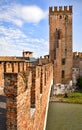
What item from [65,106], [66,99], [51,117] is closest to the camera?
[51,117]

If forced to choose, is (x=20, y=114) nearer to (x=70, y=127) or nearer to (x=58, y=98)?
(x=70, y=127)

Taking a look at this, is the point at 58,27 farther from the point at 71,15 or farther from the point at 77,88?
the point at 77,88

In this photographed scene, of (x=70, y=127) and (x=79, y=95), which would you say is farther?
(x=79, y=95)

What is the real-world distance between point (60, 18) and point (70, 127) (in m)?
18.4

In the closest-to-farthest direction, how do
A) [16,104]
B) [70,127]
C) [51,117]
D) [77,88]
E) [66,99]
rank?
[16,104]
[70,127]
[51,117]
[66,99]
[77,88]

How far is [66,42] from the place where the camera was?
31.9 meters

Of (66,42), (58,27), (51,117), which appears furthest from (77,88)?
(51,117)

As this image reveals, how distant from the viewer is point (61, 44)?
104 feet

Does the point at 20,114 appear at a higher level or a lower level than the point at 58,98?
higher

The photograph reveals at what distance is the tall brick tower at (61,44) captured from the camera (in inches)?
1255

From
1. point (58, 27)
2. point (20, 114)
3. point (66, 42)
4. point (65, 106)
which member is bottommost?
point (65, 106)

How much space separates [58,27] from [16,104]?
93.0ft

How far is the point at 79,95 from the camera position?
28891mm

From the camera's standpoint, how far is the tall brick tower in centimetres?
3188
